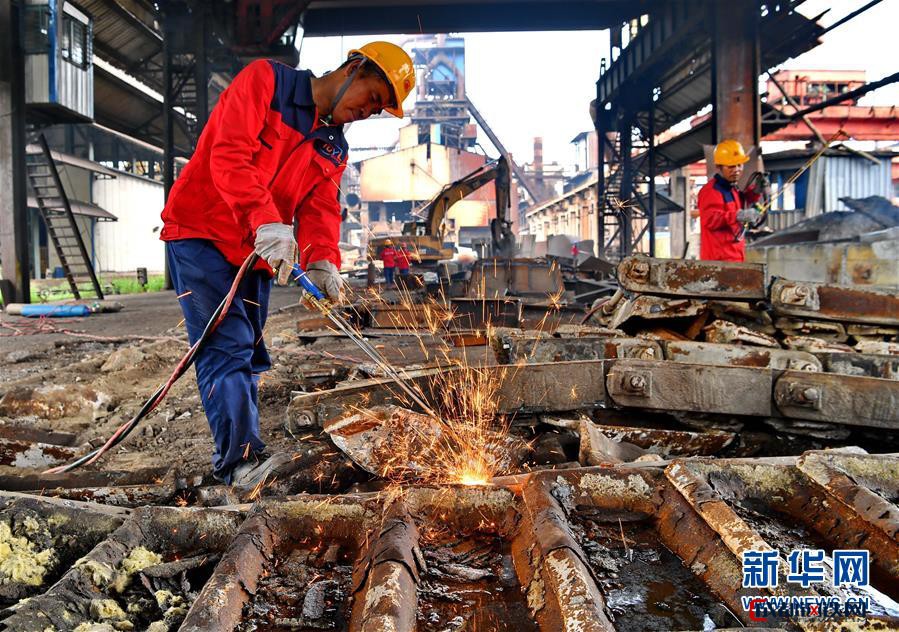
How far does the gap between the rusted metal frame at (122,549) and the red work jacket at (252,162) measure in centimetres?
101

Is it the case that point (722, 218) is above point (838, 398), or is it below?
above

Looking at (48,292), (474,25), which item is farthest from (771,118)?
(48,292)

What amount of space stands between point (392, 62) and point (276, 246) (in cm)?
89

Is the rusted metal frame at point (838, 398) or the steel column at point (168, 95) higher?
the steel column at point (168, 95)

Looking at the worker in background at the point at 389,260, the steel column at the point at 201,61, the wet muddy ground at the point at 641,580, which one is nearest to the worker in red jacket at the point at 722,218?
the wet muddy ground at the point at 641,580

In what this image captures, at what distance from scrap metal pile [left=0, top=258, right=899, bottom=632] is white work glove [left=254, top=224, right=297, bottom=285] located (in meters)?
0.62

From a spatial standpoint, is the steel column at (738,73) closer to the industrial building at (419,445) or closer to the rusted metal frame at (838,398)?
the industrial building at (419,445)

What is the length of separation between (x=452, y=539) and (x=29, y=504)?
111 centimetres

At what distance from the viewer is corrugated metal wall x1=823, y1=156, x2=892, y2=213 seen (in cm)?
1488

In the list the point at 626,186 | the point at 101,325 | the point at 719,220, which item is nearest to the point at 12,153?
the point at 101,325

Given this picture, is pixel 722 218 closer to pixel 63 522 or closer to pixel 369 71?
pixel 369 71

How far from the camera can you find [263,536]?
147 cm

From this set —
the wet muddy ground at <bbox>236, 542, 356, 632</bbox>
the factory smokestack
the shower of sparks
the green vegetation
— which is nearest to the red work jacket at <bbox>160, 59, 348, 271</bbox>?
the shower of sparks

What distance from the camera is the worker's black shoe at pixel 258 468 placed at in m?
2.16
